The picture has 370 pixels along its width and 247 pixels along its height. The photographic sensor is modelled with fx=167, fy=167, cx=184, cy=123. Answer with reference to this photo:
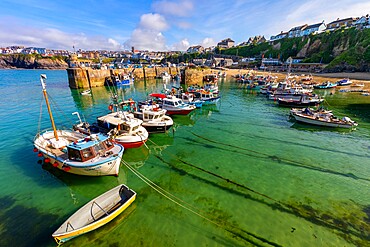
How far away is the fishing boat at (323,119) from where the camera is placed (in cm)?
2669

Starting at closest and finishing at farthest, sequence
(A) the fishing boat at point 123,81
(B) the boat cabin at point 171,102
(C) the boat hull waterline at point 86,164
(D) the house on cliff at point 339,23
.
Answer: (C) the boat hull waterline at point 86,164, (B) the boat cabin at point 171,102, (A) the fishing boat at point 123,81, (D) the house on cliff at point 339,23

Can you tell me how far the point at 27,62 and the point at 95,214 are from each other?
728ft

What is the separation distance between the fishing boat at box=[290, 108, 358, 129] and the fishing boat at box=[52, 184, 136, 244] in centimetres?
3025

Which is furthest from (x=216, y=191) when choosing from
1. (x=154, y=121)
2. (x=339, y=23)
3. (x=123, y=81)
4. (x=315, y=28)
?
(x=339, y=23)

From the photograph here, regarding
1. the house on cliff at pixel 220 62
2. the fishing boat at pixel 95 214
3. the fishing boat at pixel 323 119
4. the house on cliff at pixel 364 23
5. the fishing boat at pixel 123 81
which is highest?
the house on cliff at pixel 364 23

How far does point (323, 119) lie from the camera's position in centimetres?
2783

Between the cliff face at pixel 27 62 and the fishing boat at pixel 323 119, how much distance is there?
215 metres

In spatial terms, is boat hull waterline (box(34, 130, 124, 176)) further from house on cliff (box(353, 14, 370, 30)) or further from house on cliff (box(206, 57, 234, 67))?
house on cliff (box(206, 57, 234, 67))

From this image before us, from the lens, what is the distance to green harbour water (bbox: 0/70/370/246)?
33.9ft

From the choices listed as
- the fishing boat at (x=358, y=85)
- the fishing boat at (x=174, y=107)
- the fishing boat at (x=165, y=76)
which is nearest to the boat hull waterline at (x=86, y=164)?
the fishing boat at (x=174, y=107)

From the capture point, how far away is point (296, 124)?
96.2ft

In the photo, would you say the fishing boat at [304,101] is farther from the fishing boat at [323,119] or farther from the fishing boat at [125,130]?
the fishing boat at [125,130]

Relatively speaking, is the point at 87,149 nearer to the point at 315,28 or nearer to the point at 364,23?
the point at 364,23

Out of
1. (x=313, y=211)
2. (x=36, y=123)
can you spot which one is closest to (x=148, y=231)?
(x=313, y=211)
